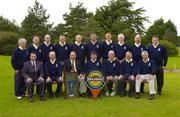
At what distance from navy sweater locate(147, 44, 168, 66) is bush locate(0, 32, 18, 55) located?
1505 inches

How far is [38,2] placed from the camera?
61812 mm

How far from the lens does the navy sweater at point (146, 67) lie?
1338cm

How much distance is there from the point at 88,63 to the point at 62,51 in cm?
101

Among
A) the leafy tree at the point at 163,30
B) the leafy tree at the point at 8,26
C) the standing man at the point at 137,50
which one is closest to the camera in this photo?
the standing man at the point at 137,50

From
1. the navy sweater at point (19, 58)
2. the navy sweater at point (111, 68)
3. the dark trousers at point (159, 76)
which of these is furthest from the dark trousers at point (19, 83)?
the dark trousers at point (159, 76)

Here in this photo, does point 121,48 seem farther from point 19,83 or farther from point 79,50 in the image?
point 19,83

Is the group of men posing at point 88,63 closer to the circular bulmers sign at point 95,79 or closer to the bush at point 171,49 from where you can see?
the circular bulmers sign at point 95,79

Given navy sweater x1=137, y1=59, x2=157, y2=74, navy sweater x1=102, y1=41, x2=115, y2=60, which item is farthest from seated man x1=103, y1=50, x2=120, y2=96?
navy sweater x1=137, y1=59, x2=157, y2=74

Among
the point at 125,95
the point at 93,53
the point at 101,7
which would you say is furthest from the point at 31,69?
the point at 101,7

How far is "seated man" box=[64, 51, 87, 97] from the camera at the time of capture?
44.1ft

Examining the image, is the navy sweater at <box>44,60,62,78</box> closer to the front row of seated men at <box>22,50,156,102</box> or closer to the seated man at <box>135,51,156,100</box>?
the front row of seated men at <box>22,50,156,102</box>

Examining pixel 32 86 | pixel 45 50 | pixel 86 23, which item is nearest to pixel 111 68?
pixel 45 50

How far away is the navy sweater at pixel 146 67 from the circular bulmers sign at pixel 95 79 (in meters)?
1.31

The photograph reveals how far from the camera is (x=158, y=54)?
45.1 feet
